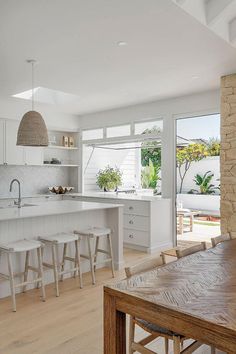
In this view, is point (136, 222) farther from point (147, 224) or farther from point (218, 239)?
point (218, 239)

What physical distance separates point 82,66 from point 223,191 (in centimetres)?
264

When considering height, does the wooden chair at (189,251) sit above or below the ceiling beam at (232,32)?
below

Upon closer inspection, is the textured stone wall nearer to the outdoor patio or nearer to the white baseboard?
the outdoor patio

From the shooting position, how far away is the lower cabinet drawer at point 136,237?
5.63 m

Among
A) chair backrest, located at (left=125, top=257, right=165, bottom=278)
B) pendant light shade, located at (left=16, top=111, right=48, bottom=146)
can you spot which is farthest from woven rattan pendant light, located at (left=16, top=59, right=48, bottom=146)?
chair backrest, located at (left=125, top=257, right=165, bottom=278)

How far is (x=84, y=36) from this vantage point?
3.34m

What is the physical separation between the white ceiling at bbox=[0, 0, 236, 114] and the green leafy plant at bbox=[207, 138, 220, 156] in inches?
34.0

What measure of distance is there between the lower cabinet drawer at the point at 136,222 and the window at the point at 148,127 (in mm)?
1748

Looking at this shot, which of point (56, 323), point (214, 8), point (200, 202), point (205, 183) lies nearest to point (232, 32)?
point (214, 8)

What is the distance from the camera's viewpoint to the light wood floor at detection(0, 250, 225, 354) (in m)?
2.53

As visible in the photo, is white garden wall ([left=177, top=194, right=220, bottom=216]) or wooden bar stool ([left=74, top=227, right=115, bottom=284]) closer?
wooden bar stool ([left=74, top=227, right=115, bottom=284])

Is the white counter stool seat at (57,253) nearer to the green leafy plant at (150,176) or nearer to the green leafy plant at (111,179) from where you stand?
the green leafy plant at (150,176)

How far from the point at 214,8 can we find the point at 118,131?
13.5 feet

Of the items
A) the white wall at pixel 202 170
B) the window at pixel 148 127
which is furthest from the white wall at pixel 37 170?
the white wall at pixel 202 170
